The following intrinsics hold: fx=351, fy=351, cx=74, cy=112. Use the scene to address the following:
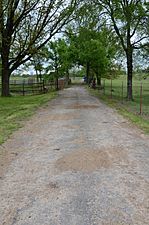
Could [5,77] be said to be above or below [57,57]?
below

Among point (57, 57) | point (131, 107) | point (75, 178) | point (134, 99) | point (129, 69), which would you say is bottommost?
point (75, 178)

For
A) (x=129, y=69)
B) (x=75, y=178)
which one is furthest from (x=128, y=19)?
(x=75, y=178)

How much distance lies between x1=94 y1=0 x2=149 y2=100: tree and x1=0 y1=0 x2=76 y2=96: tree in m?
3.97

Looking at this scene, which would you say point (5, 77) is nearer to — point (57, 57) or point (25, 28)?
point (25, 28)

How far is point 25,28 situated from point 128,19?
9146 mm

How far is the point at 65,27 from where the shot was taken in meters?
30.2

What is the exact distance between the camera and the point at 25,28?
28578 millimetres

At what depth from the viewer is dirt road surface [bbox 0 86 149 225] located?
4.42m

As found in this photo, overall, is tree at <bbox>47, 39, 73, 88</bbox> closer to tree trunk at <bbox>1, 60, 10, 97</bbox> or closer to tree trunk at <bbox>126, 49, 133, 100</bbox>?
tree trunk at <bbox>1, 60, 10, 97</bbox>

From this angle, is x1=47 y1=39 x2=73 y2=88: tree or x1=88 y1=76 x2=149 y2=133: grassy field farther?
x1=47 y1=39 x2=73 y2=88: tree

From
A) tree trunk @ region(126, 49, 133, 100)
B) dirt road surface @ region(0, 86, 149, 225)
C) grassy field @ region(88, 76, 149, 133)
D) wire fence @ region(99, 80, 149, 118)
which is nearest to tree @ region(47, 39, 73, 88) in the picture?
wire fence @ region(99, 80, 149, 118)

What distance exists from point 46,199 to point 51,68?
41829mm

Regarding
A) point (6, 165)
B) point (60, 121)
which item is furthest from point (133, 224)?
point (60, 121)

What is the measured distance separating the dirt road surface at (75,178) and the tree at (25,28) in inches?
692
